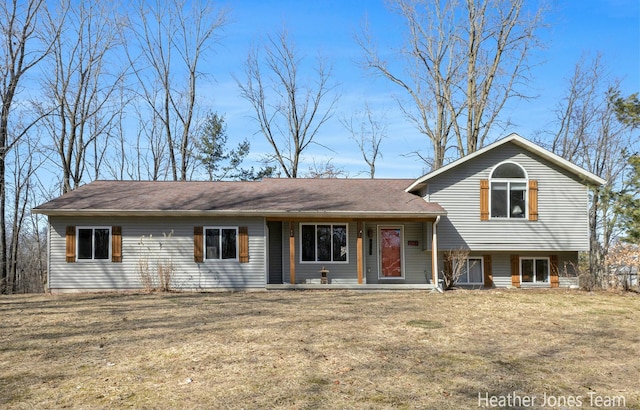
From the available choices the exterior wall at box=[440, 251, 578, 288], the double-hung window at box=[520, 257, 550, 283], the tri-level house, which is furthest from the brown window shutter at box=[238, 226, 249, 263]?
the double-hung window at box=[520, 257, 550, 283]

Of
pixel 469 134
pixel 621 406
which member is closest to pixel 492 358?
pixel 621 406

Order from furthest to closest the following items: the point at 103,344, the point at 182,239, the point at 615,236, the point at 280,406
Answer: the point at 615,236 < the point at 182,239 < the point at 103,344 < the point at 280,406

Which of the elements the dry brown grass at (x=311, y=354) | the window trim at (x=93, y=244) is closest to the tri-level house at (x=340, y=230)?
the window trim at (x=93, y=244)

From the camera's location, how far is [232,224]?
16531 millimetres

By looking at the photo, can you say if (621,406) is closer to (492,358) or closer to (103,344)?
(492,358)

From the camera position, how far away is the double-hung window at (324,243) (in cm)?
1772

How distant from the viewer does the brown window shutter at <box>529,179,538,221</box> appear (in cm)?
1731

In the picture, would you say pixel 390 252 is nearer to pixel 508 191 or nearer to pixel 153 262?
pixel 508 191

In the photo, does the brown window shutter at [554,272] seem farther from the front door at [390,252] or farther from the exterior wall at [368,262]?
the front door at [390,252]

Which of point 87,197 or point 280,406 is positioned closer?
point 280,406

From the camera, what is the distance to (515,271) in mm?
18000

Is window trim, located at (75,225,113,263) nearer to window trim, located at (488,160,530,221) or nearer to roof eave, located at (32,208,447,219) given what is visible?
roof eave, located at (32,208,447,219)

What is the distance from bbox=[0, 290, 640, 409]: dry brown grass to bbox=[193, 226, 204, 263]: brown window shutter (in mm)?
3488

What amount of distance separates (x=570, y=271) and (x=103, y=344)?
15239 mm
